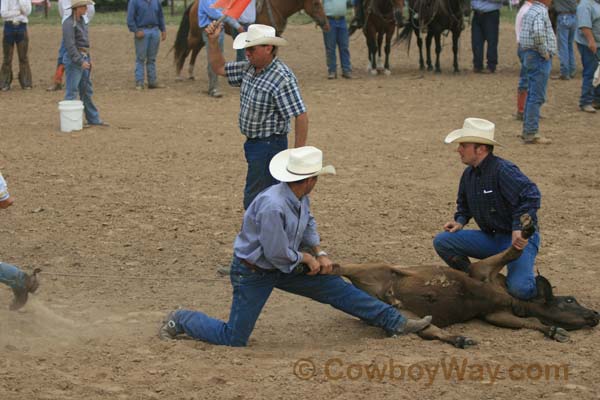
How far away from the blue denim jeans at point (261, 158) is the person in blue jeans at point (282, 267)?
1299mm

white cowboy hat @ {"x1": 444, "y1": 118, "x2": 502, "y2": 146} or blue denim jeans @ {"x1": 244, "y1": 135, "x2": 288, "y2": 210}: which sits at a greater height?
white cowboy hat @ {"x1": 444, "y1": 118, "x2": 502, "y2": 146}

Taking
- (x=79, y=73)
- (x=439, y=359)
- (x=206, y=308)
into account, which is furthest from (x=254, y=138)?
(x=79, y=73)

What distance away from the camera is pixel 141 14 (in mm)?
17453

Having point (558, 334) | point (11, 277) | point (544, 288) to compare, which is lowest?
point (558, 334)

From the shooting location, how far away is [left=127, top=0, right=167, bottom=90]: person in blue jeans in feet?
57.2

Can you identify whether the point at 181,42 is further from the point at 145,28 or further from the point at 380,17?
the point at 380,17

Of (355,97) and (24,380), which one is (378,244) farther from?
(355,97)

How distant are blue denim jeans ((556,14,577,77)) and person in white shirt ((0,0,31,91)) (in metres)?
9.97

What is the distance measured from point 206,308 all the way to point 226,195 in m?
3.13

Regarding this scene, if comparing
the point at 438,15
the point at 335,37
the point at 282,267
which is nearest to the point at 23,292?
the point at 282,267

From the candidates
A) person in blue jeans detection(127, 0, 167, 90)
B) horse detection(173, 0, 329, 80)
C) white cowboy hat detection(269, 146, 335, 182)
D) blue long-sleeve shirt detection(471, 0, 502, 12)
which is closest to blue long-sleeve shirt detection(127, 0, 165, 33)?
person in blue jeans detection(127, 0, 167, 90)

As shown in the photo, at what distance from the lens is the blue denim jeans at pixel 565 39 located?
57.8ft

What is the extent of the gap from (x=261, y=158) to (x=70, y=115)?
668 centimetres

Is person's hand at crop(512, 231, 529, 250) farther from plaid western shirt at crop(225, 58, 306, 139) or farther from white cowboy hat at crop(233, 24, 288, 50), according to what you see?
white cowboy hat at crop(233, 24, 288, 50)
